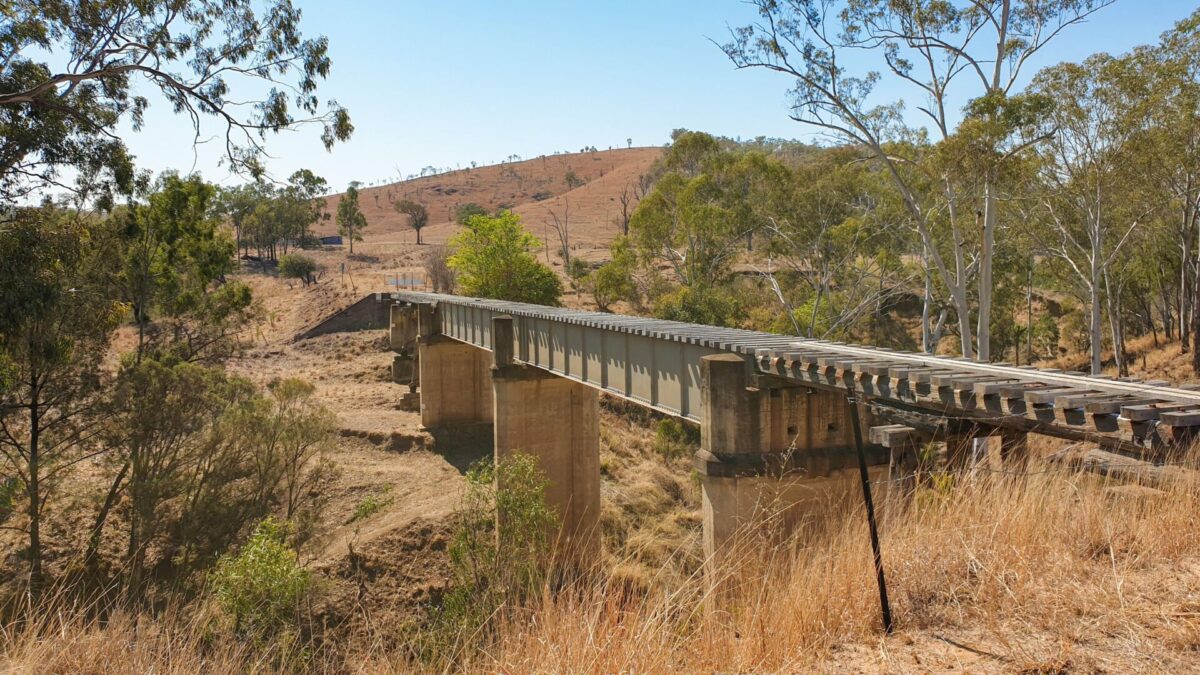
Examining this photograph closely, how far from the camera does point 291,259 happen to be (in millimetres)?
61500

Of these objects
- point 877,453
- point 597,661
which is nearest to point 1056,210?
point 877,453

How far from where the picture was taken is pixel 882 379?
31.4 feet

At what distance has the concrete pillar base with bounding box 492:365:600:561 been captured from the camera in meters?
22.7

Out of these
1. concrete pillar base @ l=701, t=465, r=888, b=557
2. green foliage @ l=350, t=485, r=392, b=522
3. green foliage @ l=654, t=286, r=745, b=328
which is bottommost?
green foliage @ l=350, t=485, r=392, b=522

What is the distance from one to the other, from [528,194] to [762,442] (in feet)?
428

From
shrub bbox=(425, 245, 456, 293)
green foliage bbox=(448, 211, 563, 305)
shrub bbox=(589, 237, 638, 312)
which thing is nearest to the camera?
green foliage bbox=(448, 211, 563, 305)

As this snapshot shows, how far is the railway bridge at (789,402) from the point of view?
25.2ft

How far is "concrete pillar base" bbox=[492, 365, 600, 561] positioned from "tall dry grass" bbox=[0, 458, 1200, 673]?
1691 centimetres

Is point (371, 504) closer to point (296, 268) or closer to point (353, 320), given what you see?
point (353, 320)

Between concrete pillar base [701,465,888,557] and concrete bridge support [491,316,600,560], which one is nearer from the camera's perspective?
concrete pillar base [701,465,888,557]

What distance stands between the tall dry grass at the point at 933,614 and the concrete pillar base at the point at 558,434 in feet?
55.5

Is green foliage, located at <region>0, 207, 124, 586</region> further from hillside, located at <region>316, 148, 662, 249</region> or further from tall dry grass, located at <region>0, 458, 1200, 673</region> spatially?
hillside, located at <region>316, 148, 662, 249</region>

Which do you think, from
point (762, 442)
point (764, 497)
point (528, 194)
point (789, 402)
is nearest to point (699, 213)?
point (789, 402)

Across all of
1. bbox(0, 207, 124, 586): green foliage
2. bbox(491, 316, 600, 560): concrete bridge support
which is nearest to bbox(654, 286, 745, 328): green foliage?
bbox(491, 316, 600, 560): concrete bridge support
